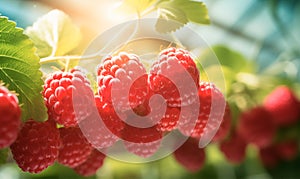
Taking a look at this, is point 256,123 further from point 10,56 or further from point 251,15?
point 251,15

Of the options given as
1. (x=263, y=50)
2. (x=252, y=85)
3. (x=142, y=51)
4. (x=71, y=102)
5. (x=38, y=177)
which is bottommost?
(x=38, y=177)

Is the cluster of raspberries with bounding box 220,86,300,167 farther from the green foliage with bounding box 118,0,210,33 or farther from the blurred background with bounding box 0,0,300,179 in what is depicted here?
the green foliage with bounding box 118,0,210,33

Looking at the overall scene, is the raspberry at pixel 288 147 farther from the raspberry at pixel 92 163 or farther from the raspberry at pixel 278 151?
the raspberry at pixel 92 163

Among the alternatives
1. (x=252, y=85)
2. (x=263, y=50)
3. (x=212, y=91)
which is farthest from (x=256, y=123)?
(x=263, y=50)

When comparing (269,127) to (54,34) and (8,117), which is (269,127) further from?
(8,117)

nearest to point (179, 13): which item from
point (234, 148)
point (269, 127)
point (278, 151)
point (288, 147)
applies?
point (234, 148)

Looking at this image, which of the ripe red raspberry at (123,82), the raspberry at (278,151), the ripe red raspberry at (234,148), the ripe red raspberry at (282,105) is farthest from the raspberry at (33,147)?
the raspberry at (278,151)
